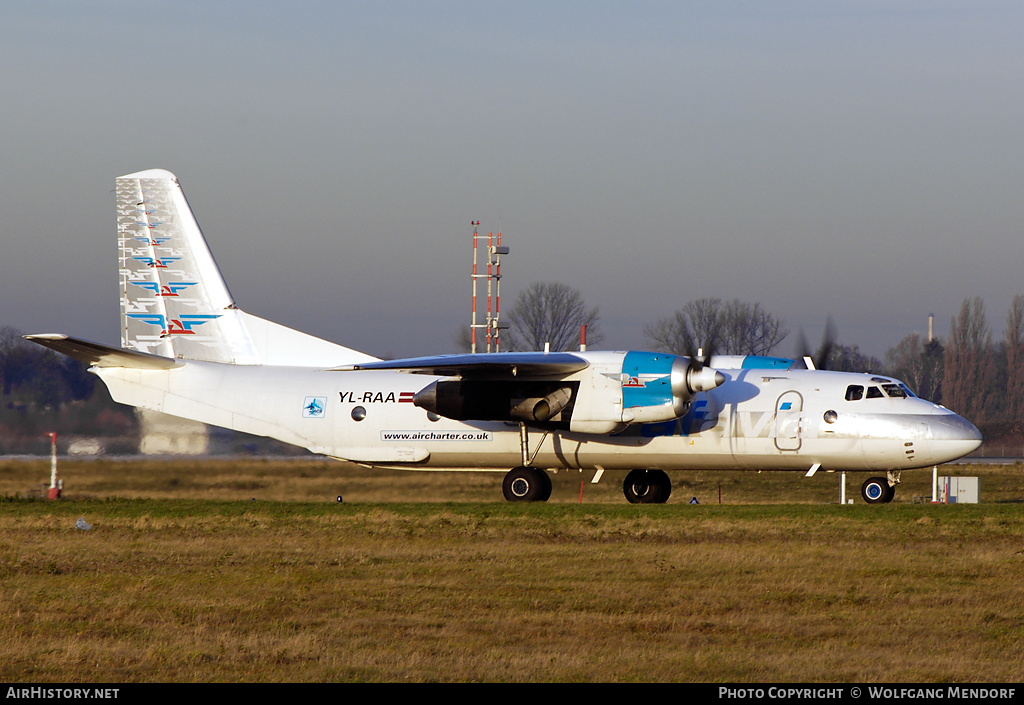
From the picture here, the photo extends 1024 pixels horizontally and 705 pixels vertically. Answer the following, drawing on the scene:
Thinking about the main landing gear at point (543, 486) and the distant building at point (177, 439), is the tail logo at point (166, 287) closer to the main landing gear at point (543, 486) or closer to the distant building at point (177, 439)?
the distant building at point (177, 439)

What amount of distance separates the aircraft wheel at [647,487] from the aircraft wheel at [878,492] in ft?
13.8

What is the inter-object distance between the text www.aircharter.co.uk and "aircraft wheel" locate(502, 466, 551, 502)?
106 cm

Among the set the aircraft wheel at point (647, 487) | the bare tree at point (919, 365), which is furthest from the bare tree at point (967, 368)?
the aircraft wheel at point (647, 487)

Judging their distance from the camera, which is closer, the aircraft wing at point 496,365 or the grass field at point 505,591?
the grass field at point 505,591

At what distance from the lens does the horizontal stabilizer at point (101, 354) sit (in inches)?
843

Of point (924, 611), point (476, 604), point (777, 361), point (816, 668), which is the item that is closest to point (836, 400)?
point (777, 361)

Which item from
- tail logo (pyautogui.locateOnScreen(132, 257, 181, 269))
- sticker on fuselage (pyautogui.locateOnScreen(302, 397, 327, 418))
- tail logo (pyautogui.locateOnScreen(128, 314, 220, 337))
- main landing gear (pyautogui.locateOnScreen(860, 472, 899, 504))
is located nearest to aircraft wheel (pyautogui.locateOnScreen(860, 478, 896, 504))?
main landing gear (pyautogui.locateOnScreen(860, 472, 899, 504))

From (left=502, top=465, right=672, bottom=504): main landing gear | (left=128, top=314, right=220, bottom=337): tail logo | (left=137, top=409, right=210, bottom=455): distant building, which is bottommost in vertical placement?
(left=502, top=465, right=672, bottom=504): main landing gear

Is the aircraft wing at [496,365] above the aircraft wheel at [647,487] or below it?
above

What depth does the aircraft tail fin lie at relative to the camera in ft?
83.8

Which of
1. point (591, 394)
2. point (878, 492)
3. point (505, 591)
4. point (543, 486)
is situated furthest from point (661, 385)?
A: point (505, 591)

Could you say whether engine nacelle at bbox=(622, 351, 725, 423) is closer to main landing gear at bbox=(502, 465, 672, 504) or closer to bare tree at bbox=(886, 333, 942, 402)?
main landing gear at bbox=(502, 465, 672, 504)
